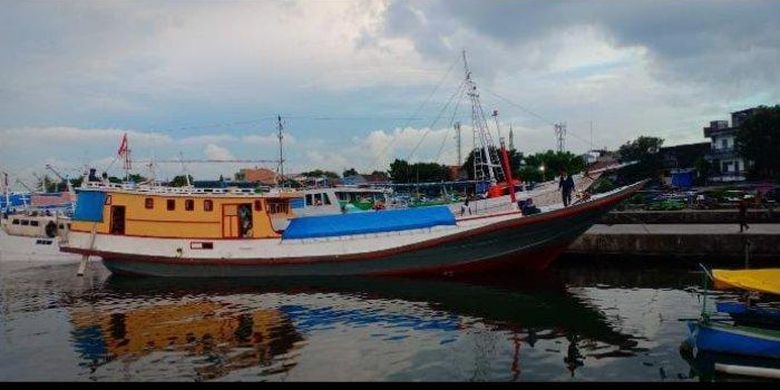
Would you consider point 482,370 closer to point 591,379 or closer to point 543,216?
point 591,379

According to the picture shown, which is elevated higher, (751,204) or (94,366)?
(751,204)

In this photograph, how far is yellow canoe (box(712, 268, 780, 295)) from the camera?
11.8 m

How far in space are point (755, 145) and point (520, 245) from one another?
4143cm

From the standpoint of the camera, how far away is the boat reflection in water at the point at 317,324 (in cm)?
1273

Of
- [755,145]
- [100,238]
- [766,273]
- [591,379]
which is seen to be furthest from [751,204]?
[100,238]

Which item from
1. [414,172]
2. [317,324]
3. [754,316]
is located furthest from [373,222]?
[414,172]

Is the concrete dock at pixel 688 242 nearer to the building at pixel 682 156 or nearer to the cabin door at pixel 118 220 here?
the cabin door at pixel 118 220

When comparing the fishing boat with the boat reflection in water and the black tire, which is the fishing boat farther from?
the black tire

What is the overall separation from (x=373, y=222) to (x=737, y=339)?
47.2ft

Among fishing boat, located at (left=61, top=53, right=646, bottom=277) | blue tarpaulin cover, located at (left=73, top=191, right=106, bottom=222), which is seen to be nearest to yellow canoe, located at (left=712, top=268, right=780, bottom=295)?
fishing boat, located at (left=61, top=53, right=646, bottom=277)

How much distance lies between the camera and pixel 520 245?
22828 millimetres

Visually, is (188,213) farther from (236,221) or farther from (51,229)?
(51,229)

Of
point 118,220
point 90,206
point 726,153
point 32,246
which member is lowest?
point 32,246

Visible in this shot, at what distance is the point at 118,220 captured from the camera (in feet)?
83.8
